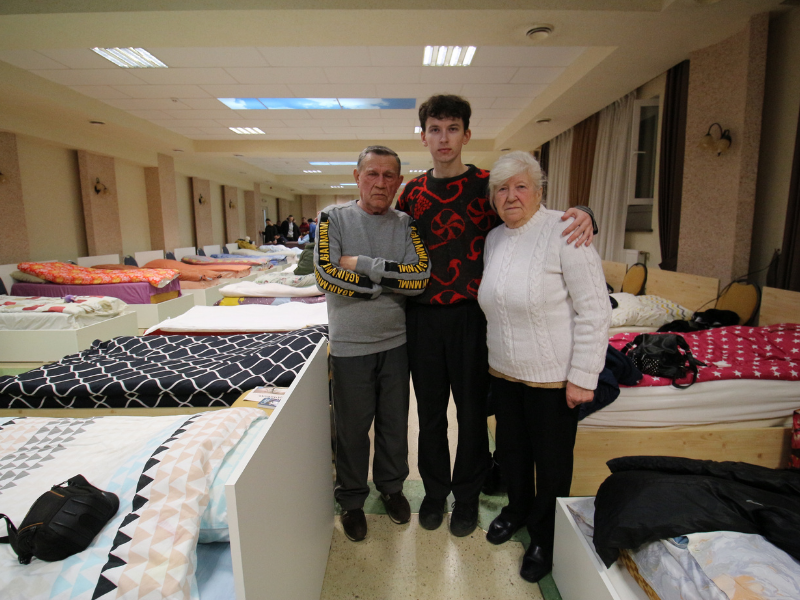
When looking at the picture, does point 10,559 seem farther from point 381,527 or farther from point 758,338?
point 758,338

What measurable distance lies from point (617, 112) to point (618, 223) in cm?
124

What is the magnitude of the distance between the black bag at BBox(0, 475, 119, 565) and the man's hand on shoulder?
91 cm

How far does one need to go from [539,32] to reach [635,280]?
7.97 ft

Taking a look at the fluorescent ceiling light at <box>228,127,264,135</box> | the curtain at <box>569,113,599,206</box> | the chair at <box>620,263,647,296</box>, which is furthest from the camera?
the fluorescent ceiling light at <box>228,127,264,135</box>

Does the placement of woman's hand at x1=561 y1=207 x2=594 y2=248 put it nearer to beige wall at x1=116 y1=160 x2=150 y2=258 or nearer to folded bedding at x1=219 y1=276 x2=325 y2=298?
folded bedding at x1=219 y1=276 x2=325 y2=298

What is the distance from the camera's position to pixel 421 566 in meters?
1.48

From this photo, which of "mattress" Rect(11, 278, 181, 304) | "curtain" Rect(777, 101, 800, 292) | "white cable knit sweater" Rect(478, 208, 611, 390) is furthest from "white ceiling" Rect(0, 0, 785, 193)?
"white cable knit sweater" Rect(478, 208, 611, 390)

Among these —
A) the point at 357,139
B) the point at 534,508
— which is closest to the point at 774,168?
the point at 534,508

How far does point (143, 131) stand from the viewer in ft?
18.2

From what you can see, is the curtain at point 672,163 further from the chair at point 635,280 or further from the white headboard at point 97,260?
the white headboard at point 97,260

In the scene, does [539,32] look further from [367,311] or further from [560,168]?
[560,168]

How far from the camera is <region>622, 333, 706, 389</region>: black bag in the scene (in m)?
1.83

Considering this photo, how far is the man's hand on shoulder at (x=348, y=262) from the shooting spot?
4.66ft

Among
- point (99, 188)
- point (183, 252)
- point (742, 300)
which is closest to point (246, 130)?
point (99, 188)
